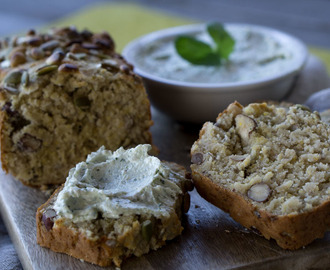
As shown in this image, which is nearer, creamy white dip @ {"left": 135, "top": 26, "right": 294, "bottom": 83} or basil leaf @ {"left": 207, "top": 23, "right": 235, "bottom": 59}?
creamy white dip @ {"left": 135, "top": 26, "right": 294, "bottom": 83}

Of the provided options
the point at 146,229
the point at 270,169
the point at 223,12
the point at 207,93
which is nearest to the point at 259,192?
the point at 270,169

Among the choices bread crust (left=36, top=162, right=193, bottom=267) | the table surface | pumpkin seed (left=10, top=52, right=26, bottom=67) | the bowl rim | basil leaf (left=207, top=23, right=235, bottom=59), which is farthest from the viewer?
the table surface

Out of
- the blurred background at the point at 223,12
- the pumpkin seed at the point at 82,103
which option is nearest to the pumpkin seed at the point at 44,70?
the pumpkin seed at the point at 82,103

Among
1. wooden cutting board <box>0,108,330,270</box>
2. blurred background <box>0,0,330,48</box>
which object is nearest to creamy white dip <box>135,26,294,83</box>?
wooden cutting board <box>0,108,330,270</box>

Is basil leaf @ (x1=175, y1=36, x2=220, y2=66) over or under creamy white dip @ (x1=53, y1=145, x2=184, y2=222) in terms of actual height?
over

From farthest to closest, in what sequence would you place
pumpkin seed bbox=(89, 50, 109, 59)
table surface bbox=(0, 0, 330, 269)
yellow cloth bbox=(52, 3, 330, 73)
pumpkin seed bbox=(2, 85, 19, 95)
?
table surface bbox=(0, 0, 330, 269) < yellow cloth bbox=(52, 3, 330, 73) < pumpkin seed bbox=(89, 50, 109, 59) < pumpkin seed bbox=(2, 85, 19, 95)

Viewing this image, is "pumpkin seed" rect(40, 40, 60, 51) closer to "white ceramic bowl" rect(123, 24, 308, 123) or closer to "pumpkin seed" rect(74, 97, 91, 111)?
"pumpkin seed" rect(74, 97, 91, 111)

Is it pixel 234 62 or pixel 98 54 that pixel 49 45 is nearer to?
pixel 98 54
